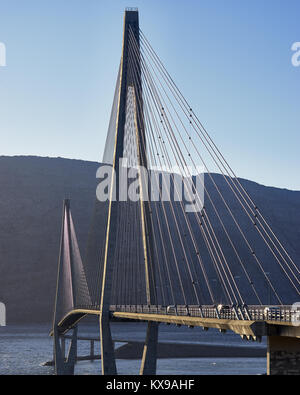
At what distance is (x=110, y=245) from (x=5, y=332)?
12638 centimetres

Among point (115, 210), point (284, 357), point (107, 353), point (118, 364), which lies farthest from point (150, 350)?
point (118, 364)

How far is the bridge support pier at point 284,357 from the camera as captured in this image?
72.1ft

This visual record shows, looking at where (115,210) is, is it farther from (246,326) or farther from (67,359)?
(67,359)

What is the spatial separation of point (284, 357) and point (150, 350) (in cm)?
1727

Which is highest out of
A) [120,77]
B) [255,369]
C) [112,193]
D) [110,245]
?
[120,77]

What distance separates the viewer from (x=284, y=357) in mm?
22094

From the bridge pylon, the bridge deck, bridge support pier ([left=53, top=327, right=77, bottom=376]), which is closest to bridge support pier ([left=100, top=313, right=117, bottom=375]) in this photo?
the bridge pylon

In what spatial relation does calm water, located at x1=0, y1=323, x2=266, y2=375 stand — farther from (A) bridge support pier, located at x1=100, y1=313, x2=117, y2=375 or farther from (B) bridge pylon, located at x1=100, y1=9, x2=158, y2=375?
(B) bridge pylon, located at x1=100, y1=9, x2=158, y2=375

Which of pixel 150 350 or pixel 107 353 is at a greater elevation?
pixel 150 350

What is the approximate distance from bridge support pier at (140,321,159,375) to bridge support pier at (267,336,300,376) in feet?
53.1

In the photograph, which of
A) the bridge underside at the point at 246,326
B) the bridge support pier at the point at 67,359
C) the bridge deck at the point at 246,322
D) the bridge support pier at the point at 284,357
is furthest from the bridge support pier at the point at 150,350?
the bridge support pier at the point at 67,359
